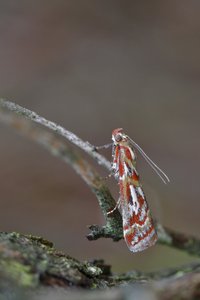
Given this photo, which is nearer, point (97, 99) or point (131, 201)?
point (131, 201)

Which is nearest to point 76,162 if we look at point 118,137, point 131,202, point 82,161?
point 82,161

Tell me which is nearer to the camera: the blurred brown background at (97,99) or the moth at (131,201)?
the moth at (131,201)

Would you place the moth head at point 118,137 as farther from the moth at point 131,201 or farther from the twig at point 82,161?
the twig at point 82,161

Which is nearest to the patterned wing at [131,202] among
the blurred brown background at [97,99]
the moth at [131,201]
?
the moth at [131,201]

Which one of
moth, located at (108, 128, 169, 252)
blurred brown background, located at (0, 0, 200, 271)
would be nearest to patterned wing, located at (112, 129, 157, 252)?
moth, located at (108, 128, 169, 252)

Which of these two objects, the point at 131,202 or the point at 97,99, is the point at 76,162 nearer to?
the point at 131,202
